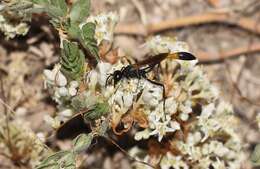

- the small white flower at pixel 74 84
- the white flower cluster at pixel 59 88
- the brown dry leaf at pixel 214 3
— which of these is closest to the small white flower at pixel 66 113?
the white flower cluster at pixel 59 88

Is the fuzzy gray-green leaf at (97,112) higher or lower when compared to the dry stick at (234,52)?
lower

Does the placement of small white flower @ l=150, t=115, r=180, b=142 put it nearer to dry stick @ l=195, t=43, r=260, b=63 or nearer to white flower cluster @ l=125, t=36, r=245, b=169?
white flower cluster @ l=125, t=36, r=245, b=169

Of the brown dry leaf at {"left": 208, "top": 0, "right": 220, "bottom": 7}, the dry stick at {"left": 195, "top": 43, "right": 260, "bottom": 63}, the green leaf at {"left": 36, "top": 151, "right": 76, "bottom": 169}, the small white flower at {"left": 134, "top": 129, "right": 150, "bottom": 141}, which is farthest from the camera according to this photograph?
the brown dry leaf at {"left": 208, "top": 0, "right": 220, "bottom": 7}

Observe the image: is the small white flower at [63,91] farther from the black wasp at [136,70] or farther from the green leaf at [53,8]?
the green leaf at [53,8]

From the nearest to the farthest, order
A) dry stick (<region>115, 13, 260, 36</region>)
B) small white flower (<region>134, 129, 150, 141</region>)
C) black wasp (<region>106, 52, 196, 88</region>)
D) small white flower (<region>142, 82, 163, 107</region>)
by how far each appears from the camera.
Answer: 1. black wasp (<region>106, 52, 196, 88</region>)
2. small white flower (<region>142, 82, 163, 107</region>)
3. small white flower (<region>134, 129, 150, 141</region>)
4. dry stick (<region>115, 13, 260, 36</region>)

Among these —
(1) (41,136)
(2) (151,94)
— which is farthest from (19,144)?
(2) (151,94)

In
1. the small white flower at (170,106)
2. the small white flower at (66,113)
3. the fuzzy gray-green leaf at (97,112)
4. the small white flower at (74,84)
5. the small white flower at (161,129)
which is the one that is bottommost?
the small white flower at (161,129)

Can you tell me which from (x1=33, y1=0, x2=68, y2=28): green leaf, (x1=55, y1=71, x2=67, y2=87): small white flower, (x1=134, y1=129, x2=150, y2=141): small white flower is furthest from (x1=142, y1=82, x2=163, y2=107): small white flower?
(x1=33, y1=0, x2=68, y2=28): green leaf

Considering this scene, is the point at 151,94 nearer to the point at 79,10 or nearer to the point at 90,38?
the point at 90,38
